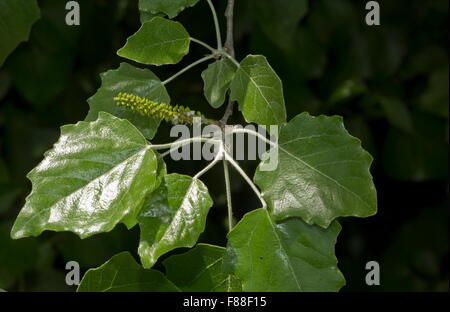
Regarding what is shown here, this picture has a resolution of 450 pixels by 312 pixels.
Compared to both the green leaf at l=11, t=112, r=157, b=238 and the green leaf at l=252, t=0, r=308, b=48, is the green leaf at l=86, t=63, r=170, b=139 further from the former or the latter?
the green leaf at l=252, t=0, r=308, b=48

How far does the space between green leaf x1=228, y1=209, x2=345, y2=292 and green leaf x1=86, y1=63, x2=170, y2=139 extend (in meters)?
0.19

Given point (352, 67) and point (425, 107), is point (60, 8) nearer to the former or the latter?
point (352, 67)

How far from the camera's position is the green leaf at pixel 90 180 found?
72 cm

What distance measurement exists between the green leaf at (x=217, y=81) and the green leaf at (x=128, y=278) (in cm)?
22

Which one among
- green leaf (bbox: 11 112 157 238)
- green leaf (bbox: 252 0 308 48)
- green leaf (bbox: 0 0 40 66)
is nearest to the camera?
green leaf (bbox: 11 112 157 238)

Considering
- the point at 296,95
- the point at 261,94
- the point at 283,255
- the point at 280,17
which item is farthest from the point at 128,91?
the point at 296,95

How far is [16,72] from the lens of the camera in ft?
4.45

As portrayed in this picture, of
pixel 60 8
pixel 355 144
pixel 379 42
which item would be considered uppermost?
pixel 60 8

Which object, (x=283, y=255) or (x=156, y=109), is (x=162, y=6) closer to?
(x=156, y=109)

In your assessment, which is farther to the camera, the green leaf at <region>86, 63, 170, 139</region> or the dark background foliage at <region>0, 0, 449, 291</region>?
the dark background foliage at <region>0, 0, 449, 291</region>

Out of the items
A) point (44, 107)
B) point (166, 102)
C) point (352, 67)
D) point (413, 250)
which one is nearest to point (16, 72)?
point (44, 107)

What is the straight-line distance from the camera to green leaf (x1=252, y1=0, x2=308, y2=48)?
1.23m

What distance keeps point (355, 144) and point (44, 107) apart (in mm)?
804

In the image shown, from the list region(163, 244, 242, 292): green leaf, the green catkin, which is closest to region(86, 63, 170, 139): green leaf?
the green catkin
